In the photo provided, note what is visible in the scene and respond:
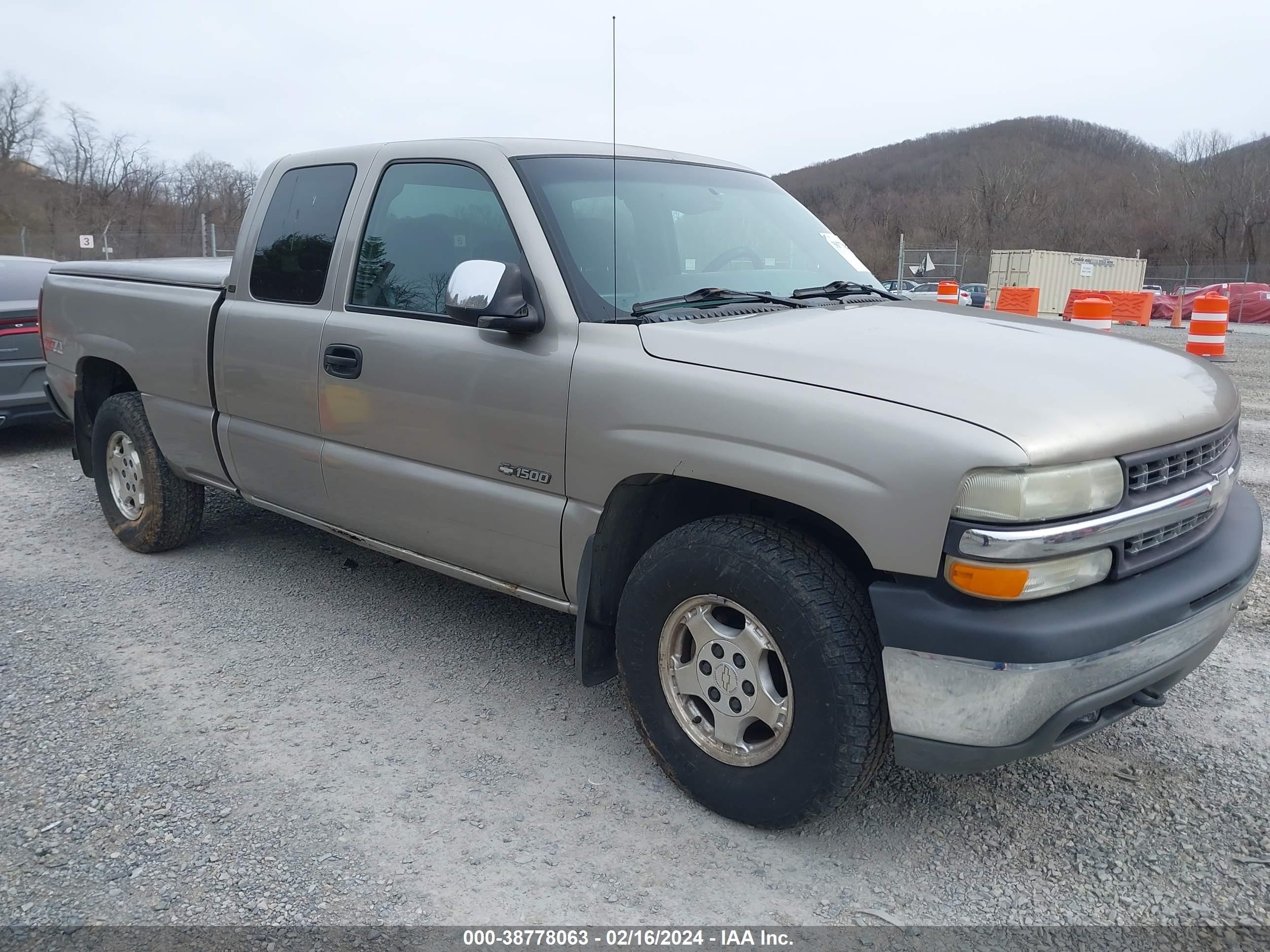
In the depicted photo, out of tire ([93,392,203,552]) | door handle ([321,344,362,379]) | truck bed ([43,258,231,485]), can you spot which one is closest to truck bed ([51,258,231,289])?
truck bed ([43,258,231,485])

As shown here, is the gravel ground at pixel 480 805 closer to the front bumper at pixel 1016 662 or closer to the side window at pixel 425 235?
the front bumper at pixel 1016 662

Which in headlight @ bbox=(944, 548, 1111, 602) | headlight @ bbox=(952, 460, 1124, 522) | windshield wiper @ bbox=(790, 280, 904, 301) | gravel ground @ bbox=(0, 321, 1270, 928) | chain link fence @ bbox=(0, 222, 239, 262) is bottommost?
gravel ground @ bbox=(0, 321, 1270, 928)

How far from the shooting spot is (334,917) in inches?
93.6

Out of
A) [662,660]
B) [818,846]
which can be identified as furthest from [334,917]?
[818,846]

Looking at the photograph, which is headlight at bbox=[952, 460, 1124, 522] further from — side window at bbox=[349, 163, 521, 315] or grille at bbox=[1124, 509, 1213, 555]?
side window at bbox=[349, 163, 521, 315]

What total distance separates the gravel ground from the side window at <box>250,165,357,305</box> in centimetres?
145

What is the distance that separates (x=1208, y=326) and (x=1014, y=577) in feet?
36.7

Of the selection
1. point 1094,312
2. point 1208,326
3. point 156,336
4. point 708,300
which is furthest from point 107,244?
point 708,300

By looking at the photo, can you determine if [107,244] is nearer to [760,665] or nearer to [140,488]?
[140,488]

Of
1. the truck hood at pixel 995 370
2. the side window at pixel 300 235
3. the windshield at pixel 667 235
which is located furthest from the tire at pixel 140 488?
the truck hood at pixel 995 370

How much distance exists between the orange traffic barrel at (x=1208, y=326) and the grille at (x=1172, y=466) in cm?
986

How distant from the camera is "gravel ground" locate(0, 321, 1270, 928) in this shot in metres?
2.44

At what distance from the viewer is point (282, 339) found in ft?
12.7

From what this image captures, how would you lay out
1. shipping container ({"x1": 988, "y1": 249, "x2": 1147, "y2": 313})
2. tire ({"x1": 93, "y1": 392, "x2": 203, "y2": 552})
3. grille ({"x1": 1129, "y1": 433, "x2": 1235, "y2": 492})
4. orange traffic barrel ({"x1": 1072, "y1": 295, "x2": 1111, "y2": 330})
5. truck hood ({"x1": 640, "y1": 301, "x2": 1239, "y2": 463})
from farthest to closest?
shipping container ({"x1": 988, "y1": 249, "x2": 1147, "y2": 313}) < orange traffic barrel ({"x1": 1072, "y1": 295, "x2": 1111, "y2": 330}) < tire ({"x1": 93, "y1": 392, "x2": 203, "y2": 552}) < grille ({"x1": 1129, "y1": 433, "x2": 1235, "y2": 492}) < truck hood ({"x1": 640, "y1": 301, "x2": 1239, "y2": 463})
